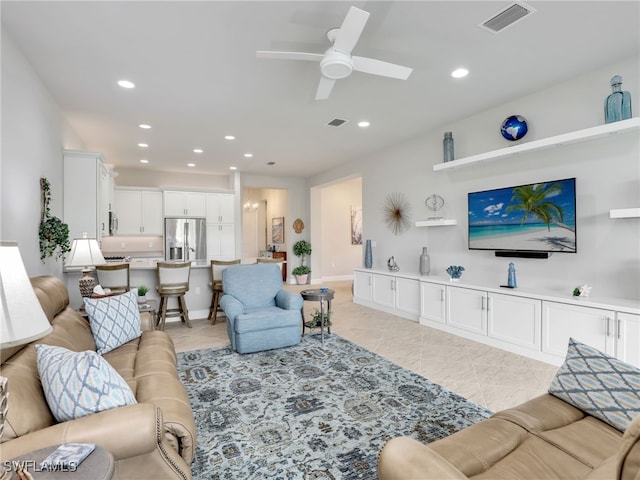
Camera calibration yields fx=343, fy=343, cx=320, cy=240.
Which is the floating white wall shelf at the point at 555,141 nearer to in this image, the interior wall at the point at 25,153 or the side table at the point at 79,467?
the side table at the point at 79,467

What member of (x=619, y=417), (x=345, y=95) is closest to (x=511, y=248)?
(x=345, y=95)

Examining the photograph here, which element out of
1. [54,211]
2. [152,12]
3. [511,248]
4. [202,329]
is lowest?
[202,329]

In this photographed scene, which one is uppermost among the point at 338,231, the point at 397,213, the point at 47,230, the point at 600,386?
the point at 397,213

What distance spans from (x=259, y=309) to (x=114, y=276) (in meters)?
1.98

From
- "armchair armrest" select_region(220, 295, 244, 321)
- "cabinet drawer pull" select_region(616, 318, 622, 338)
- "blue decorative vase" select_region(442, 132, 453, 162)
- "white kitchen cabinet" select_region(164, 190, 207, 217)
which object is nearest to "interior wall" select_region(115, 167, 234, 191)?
"white kitchen cabinet" select_region(164, 190, 207, 217)

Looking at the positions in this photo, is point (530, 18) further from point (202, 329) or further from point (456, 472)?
point (202, 329)

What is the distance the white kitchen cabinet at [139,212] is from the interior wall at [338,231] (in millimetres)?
4208

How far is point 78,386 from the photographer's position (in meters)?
1.41

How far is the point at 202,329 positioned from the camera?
4.92 m

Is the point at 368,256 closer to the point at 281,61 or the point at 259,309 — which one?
the point at 259,309

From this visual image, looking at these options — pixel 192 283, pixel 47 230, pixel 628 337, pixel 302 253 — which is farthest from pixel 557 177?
pixel 302 253

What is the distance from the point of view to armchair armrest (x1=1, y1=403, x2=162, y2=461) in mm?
1209

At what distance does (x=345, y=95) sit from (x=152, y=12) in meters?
2.09

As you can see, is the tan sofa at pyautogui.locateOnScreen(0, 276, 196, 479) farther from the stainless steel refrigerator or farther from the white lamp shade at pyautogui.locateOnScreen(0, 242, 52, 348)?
the stainless steel refrigerator
